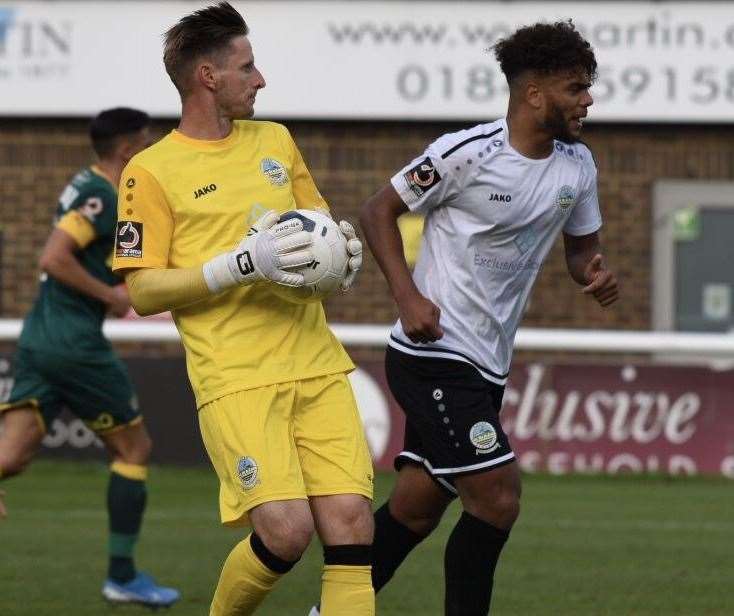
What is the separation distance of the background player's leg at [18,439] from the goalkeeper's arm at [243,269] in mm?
2685

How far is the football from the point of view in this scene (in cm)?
512

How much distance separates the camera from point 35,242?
1575cm

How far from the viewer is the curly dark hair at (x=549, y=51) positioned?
230 inches

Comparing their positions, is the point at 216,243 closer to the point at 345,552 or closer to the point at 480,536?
the point at 345,552

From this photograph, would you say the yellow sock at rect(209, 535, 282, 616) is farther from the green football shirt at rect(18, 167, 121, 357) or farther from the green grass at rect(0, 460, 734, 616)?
the green football shirt at rect(18, 167, 121, 357)

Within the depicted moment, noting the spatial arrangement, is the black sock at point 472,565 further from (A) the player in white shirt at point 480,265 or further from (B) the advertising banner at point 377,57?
(B) the advertising banner at point 377,57

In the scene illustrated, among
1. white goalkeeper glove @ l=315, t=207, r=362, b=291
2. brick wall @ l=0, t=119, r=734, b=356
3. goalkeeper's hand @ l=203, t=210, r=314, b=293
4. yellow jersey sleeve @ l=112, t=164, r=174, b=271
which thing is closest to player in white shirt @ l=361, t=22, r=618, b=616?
white goalkeeper glove @ l=315, t=207, r=362, b=291

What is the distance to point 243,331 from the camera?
5.30 meters

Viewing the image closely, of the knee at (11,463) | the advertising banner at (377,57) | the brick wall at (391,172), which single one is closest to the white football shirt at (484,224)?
the knee at (11,463)

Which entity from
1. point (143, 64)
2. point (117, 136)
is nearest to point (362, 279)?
point (143, 64)

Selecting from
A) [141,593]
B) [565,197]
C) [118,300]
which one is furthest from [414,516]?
[118,300]

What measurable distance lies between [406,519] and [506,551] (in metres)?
3.05

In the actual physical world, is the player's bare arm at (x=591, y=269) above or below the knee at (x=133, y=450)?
above

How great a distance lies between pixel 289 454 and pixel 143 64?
35.5ft
